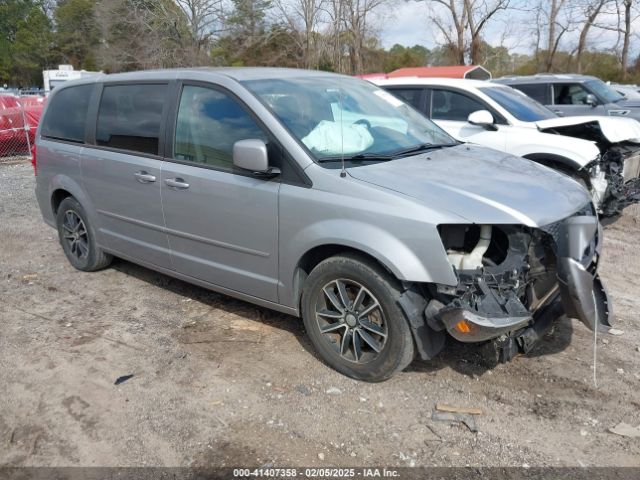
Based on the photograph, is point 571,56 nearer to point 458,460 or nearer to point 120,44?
point 120,44

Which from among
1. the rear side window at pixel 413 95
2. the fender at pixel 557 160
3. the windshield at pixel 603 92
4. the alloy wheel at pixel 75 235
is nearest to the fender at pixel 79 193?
the alloy wheel at pixel 75 235

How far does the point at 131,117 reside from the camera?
15.3ft

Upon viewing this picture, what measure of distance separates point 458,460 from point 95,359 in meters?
2.57

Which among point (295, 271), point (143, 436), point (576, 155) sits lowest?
point (143, 436)

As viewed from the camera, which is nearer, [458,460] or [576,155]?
[458,460]

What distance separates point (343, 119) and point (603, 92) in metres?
10.3

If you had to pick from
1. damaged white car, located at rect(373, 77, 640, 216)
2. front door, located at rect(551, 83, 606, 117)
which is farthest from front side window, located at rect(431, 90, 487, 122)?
front door, located at rect(551, 83, 606, 117)

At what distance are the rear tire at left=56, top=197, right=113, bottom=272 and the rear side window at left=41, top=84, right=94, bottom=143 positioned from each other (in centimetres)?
65

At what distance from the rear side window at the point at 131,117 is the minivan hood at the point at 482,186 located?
6.04ft

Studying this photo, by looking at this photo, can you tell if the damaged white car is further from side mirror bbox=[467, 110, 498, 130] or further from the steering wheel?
the steering wheel

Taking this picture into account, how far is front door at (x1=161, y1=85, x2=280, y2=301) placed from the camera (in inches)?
147

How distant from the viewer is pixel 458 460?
2.84m

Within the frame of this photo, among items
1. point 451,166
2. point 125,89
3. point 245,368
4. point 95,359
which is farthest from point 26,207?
point 451,166

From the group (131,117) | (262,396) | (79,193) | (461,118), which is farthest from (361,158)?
(461,118)
